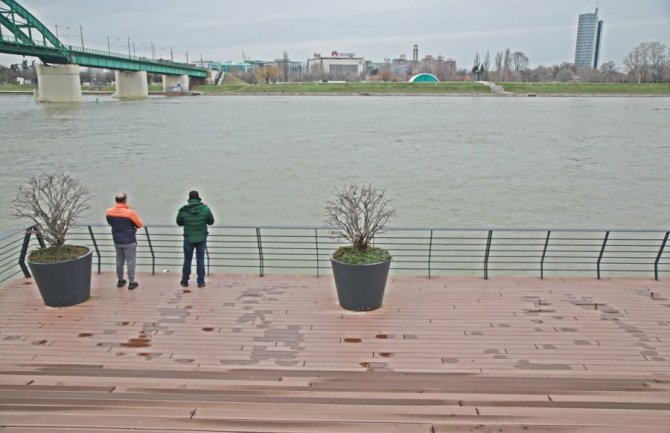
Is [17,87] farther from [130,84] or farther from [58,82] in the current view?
[58,82]

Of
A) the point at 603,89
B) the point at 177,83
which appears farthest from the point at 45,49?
the point at 603,89

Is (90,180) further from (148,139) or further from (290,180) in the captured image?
(148,139)

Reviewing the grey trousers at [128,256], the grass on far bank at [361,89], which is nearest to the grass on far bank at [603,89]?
the grass on far bank at [361,89]

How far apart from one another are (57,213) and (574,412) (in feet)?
23.3

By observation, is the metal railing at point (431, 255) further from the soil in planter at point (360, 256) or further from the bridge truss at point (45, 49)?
the bridge truss at point (45, 49)

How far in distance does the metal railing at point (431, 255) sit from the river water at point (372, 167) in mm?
2499

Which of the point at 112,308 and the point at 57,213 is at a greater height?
the point at 57,213

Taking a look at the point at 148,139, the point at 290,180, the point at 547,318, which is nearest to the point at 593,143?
the point at 290,180

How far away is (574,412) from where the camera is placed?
475 centimetres

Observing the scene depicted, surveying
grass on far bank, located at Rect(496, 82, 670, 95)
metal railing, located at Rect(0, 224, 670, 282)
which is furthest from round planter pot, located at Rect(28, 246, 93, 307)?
grass on far bank, located at Rect(496, 82, 670, 95)

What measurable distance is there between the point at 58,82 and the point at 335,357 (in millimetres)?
91470

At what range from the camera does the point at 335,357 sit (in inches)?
240

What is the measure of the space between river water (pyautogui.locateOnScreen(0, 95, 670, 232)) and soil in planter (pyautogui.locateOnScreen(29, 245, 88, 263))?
979 centimetres

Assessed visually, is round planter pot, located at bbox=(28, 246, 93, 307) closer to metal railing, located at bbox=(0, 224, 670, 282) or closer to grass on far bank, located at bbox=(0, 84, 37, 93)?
metal railing, located at bbox=(0, 224, 670, 282)
